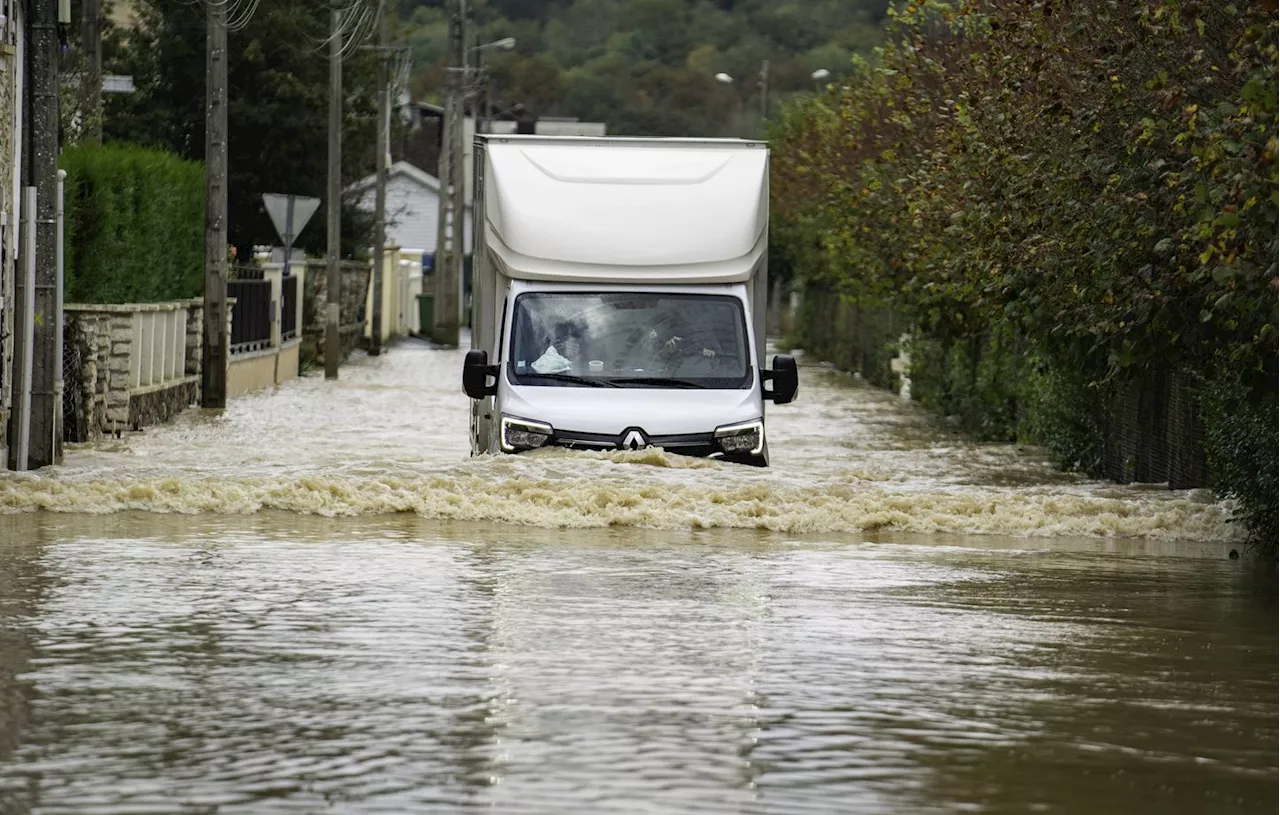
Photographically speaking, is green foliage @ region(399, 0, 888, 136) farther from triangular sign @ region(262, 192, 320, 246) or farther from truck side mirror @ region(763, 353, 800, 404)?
truck side mirror @ region(763, 353, 800, 404)

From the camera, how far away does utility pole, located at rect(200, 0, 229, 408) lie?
31.8m

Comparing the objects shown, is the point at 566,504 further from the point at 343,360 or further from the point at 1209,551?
the point at 343,360

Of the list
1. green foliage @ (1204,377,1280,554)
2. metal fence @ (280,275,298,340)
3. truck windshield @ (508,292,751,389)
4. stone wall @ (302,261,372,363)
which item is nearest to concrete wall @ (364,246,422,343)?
stone wall @ (302,261,372,363)

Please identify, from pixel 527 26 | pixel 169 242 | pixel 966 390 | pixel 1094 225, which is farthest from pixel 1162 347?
pixel 527 26

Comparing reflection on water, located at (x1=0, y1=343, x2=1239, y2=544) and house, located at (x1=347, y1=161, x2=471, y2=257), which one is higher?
house, located at (x1=347, y1=161, x2=471, y2=257)

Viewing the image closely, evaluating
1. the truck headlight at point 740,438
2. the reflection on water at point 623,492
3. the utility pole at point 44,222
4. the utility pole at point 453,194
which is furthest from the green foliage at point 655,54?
the truck headlight at point 740,438

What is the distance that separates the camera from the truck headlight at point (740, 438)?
1803 centimetres

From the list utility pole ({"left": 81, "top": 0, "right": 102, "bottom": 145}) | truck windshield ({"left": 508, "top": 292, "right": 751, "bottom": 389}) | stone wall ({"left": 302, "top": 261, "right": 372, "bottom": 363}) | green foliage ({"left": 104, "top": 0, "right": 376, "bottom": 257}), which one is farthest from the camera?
green foliage ({"left": 104, "top": 0, "right": 376, "bottom": 257})

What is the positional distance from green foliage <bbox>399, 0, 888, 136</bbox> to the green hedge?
350 feet

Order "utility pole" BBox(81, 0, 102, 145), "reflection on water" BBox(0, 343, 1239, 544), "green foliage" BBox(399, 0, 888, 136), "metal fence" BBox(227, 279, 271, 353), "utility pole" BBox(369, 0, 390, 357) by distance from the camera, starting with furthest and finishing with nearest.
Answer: "green foliage" BBox(399, 0, 888, 136) < "utility pole" BBox(369, 0, 390, 357) < "metal fence" BBox(227, 279, 271, 353) < "utility pole" BBox(81, 0, 102, 145) < "reflection on water" BBox(0, 343, 1239, 544)

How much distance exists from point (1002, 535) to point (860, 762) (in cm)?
925

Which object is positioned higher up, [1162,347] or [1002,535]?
[1162,347]

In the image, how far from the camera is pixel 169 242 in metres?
31.4

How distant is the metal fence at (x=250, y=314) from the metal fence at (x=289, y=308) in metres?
2.18
